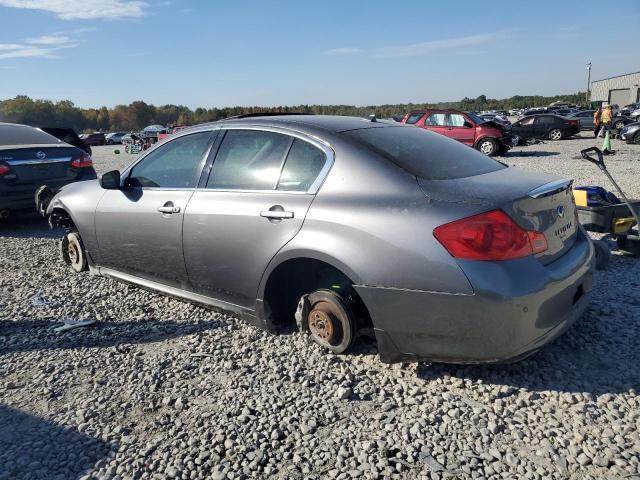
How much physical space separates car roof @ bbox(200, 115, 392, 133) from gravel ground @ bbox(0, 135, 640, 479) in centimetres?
148

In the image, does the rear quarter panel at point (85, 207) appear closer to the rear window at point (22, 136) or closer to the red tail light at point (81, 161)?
the red tail light at point (81, 161)

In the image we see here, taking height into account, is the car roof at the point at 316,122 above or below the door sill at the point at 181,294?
above

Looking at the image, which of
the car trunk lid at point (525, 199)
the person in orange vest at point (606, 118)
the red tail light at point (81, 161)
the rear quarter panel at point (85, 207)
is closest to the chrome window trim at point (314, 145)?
the car trunk lid at point (525, 199)

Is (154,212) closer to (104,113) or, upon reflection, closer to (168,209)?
(168,209)

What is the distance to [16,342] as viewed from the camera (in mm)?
3750

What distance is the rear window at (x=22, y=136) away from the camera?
298 inches

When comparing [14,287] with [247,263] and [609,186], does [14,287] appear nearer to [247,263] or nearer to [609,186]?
[247,263]

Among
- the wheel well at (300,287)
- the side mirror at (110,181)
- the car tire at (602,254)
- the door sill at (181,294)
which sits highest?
the side mirror at (110,181)

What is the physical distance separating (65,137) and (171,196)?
8.47 metres

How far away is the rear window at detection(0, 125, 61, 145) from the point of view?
24.8 ft

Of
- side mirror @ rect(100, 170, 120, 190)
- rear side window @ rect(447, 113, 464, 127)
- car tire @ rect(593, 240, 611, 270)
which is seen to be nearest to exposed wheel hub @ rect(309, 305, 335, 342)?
side mirror @ rect(100, 170, 120, 190)

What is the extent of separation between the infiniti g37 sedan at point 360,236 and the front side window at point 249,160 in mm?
10

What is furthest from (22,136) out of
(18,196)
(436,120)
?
(436,120)

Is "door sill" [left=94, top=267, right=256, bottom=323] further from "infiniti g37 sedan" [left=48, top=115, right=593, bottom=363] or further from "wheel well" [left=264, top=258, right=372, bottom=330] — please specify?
"wheel well" [left=264, top=258, right=372, bottom=330]
